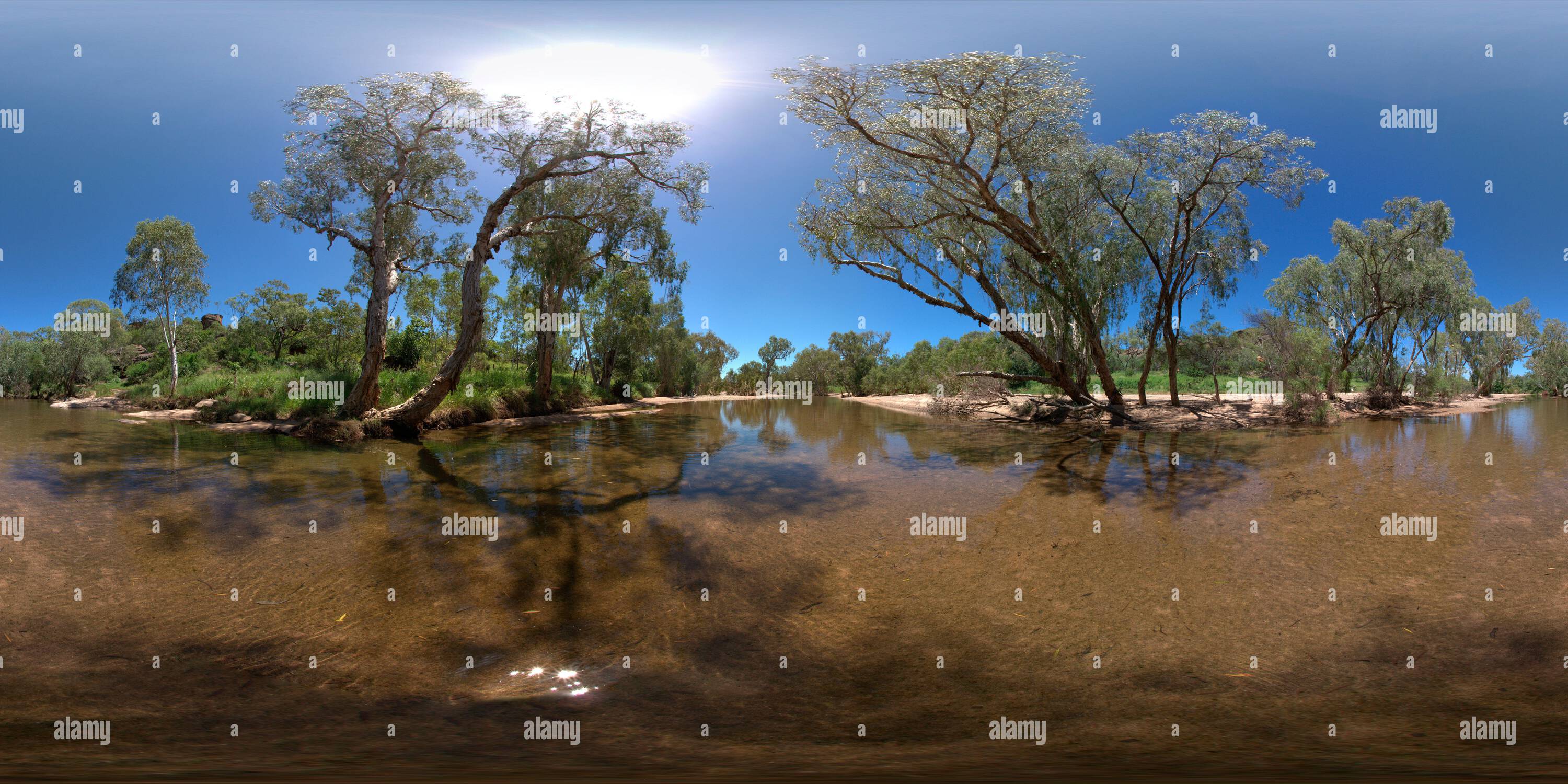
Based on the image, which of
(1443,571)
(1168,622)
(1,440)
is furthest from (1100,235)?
(1,440)

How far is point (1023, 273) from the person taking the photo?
19688 mm

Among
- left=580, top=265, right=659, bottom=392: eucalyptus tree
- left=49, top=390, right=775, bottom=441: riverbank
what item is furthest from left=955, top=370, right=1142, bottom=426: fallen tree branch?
left=580, top=265, right=659, bottom=392: eucalyptus tree

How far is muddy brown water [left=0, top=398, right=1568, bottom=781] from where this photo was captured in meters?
2.56

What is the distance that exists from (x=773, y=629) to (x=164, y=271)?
129 ft

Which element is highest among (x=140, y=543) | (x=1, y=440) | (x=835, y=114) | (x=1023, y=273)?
(x=835, y=114)

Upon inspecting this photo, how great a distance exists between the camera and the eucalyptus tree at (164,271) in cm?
2633

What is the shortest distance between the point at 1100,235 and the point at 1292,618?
21712 mm

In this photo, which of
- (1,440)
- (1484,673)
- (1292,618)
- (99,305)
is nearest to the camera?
(1484,673)

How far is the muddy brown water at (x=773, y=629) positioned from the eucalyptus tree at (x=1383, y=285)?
21401mm

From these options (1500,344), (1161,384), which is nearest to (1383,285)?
(1161,384)

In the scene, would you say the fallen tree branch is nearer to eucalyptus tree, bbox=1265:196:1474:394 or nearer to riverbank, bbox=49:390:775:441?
eucalyptus tree, bbox=1265:196:1474:394

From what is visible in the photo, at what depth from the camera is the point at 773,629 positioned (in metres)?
3.94

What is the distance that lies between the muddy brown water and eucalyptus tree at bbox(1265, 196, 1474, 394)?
21401 millimetres

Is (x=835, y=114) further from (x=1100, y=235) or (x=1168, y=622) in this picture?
(x=1168, y=622)
